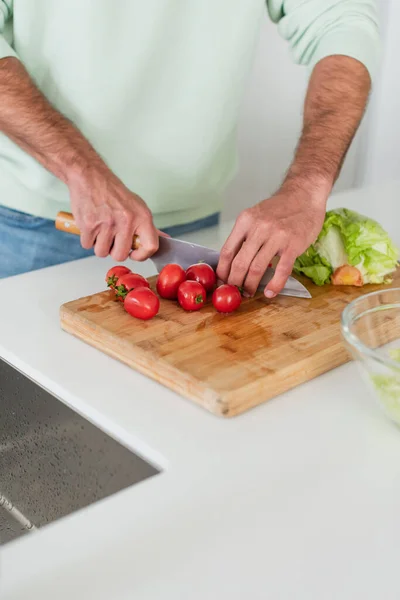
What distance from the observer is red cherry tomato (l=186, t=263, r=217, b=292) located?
1.40m

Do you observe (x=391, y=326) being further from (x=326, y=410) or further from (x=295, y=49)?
(x=295, y=49)

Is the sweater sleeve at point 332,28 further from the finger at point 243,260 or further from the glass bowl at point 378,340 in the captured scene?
the glass bowl at point 378,340

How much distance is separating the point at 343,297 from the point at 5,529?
77 centimetres

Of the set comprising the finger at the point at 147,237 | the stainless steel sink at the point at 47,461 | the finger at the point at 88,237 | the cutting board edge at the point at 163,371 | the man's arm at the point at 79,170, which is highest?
the man's arm at the point at 79,170

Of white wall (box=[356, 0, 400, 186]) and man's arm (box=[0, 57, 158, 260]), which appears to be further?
white wall (box=[356, 0, 400, 186])

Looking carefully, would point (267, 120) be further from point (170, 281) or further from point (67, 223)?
point (170, 281)

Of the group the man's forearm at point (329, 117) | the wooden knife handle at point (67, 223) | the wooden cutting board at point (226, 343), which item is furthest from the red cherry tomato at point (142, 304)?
the man's forearm at point (329, 117)

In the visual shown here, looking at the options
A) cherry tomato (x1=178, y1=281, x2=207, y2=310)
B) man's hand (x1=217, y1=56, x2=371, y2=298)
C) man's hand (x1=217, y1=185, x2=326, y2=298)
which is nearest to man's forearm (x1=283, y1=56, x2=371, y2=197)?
man's hand (x1=217, y1=56, x2=371, y2=298)

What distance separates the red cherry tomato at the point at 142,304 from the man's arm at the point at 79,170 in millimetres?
142

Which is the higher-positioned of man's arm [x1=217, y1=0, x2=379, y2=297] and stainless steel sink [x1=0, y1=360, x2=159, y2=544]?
man's arm [x1=217, y1=0, x2=379, y2=297]

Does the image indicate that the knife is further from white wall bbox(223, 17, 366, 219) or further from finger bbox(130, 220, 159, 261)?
white wall bbox(223, 17, 366, 219)

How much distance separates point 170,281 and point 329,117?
A: 0.61 m

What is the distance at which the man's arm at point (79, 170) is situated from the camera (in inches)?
54.6

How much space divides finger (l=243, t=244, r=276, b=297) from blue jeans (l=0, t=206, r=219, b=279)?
0.65m
